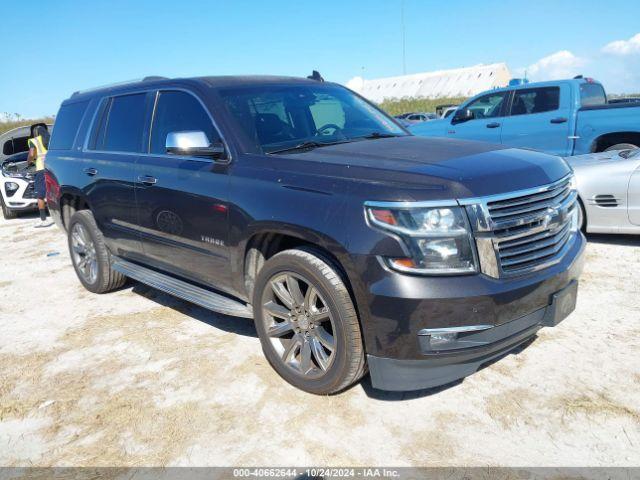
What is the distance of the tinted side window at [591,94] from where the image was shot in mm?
8172

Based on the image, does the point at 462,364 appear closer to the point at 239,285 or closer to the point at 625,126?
the point at 239,285

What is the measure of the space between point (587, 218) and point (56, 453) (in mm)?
5320

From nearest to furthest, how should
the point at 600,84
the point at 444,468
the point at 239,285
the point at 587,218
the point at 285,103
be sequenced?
the point at 444,468
the point at 239,285
the point at 285,103
the point at 587,218
the point at 600,84

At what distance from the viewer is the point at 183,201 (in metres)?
3.72

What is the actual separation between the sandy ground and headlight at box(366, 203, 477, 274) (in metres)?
0.90

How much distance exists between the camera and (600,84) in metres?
9.15

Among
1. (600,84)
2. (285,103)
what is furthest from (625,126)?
(285,103)

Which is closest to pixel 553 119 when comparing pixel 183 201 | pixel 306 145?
pixel 306 145

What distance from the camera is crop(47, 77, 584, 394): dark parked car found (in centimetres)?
252

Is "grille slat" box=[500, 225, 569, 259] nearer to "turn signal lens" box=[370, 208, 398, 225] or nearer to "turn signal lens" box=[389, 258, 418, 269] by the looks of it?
"turn signal lens" box=[389, 258, 418, 269]

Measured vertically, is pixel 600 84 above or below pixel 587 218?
above

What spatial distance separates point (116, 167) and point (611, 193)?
4.88 metres

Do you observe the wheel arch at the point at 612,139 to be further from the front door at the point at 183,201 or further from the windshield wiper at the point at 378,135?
the front door at the point at 183,201

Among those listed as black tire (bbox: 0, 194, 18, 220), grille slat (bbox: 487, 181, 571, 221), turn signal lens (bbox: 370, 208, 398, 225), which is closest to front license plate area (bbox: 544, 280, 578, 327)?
grille slat (bbox: 487, 181, 571, 221)
